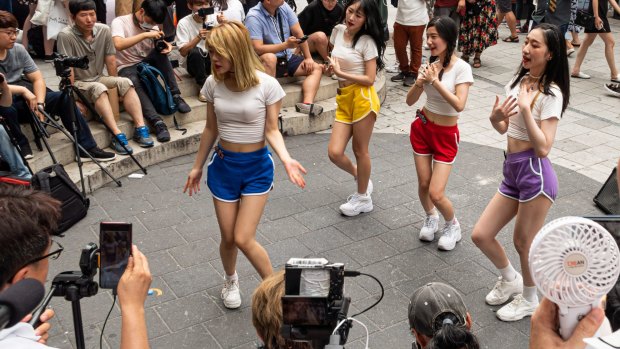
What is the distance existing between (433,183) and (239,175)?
1.62 metres

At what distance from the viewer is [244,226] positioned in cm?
461

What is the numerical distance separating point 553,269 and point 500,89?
27.6 ft

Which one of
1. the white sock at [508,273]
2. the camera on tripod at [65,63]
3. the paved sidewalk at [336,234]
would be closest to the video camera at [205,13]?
the paved sidewalk at [336,234]

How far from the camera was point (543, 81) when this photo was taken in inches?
176

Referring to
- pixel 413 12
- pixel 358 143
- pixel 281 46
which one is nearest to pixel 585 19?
pixel 413 12

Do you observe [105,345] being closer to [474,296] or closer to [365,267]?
[365,267]

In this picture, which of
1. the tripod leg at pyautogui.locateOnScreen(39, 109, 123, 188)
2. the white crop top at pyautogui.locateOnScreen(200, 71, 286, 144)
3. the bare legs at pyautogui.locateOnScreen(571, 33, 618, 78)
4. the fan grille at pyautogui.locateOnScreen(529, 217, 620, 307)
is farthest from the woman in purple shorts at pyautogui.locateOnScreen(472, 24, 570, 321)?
the bare legs at pyautogui.locateOnScreen(571, 33, 618, 78)

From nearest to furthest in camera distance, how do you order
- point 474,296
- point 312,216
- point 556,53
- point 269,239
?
point 556,53, point 474,296, point 269,239, point 312,216

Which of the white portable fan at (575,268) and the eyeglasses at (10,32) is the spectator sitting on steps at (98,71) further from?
the white portable fan at (575,268)

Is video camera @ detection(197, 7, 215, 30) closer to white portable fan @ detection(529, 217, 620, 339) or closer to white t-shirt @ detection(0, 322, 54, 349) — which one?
white t-shirt @ detection(0, 322, 54, 349)

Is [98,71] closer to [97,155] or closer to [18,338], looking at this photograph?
[97,155]

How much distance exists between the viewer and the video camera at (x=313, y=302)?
2471 mm

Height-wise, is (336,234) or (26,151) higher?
(26,151)

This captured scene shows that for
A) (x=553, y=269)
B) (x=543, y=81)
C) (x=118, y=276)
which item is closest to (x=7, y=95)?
(x=118, y=276)
